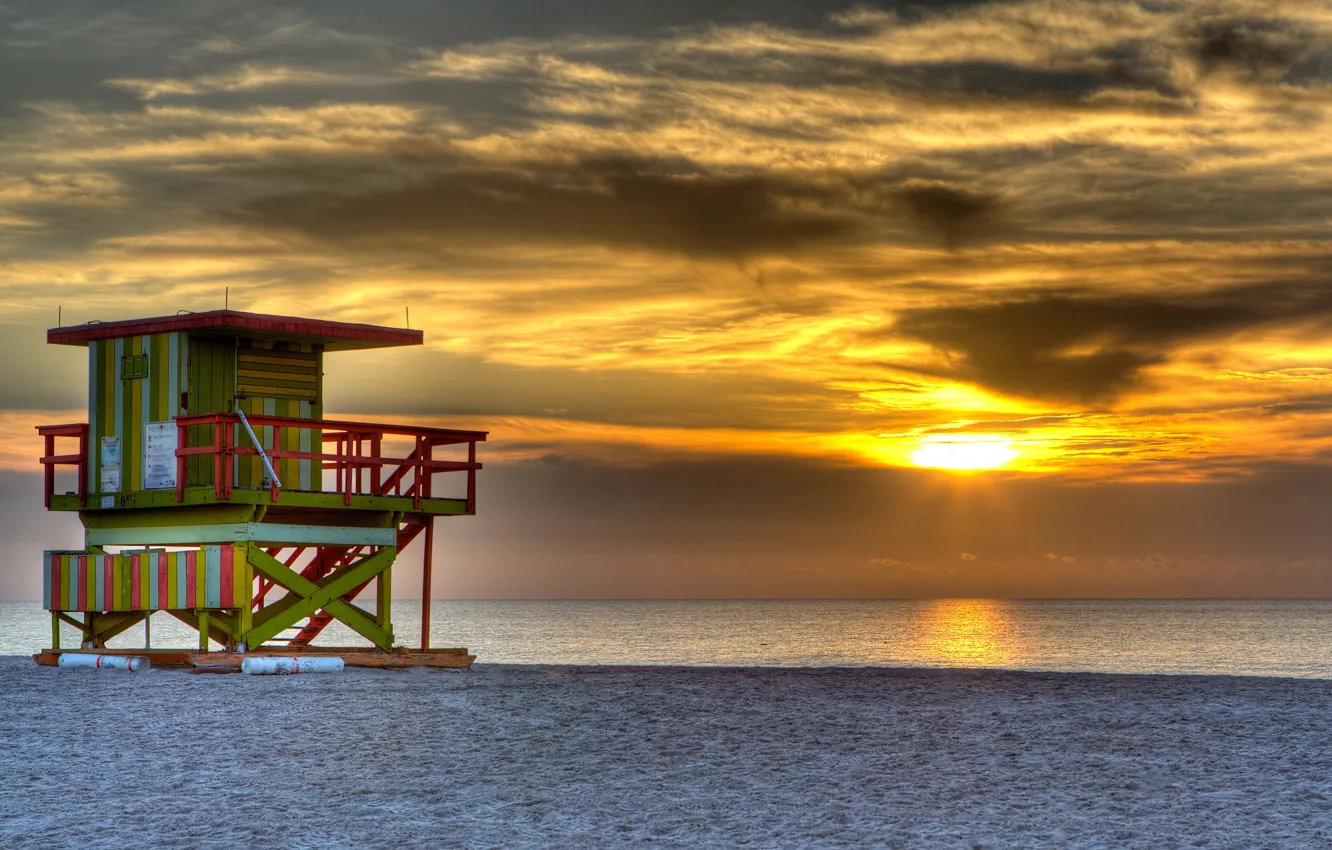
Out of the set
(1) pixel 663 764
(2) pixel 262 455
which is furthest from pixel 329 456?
(1) pixel 663 764

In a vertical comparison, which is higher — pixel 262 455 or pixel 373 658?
pixel 262 455

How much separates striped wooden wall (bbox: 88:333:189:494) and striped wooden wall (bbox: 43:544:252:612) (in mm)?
1250

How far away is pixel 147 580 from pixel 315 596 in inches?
98.7

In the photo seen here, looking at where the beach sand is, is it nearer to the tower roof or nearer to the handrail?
the handrail

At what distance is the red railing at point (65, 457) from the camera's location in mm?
24031

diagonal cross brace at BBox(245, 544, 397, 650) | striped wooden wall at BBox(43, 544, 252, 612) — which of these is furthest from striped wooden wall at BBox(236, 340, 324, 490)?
striped wooden wall at BBox(43, 544, 252, 612)

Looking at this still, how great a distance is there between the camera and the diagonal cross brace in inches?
868

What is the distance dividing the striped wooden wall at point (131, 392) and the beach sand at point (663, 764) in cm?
581

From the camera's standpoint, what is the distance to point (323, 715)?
1558 centimetres

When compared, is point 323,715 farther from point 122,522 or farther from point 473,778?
point 122,522

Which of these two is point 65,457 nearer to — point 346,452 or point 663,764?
point 346,452

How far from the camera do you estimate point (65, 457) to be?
24.2 m

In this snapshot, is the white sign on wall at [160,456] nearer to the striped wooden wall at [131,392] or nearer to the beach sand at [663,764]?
the striped wooden wall at [131,392]

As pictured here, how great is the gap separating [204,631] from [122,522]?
9.74ft
